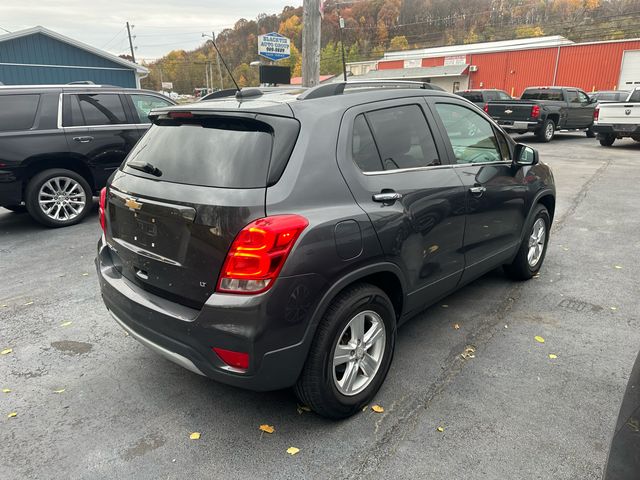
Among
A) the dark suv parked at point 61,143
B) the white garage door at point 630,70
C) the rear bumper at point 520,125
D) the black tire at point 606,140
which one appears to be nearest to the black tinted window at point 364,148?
the dark suv parked at point 61,143

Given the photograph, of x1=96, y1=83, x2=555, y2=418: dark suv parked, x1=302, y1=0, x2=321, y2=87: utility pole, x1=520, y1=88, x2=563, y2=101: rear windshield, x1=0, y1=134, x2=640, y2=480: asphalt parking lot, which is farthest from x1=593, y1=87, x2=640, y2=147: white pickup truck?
x1=96, y1=83, x2=555, y2=418: dark suv parked

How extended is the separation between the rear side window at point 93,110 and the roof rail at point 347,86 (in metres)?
5.07

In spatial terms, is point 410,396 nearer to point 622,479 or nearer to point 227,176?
point 622,479

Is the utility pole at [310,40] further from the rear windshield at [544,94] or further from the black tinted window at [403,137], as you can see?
the rear windshield at [544,94]

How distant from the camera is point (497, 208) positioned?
3.85 m

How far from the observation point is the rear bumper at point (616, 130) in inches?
557

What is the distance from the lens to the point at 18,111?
6309 millimetres

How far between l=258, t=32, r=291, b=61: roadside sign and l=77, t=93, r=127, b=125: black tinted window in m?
9.02

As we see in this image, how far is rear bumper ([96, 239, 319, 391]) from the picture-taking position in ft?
7.41

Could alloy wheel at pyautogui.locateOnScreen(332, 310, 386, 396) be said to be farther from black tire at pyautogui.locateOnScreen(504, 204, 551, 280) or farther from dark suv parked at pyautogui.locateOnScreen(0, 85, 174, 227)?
dark suv parked at pyautogui.locateOnScreen(0, 85, 174, 227)

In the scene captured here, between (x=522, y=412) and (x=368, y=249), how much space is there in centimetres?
131

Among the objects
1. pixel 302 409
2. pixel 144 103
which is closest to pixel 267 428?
pixel 302 409

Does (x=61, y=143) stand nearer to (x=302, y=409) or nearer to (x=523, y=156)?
(x=302, y=409)

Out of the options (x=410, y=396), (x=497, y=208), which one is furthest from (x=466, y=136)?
(x=410, y=396)
